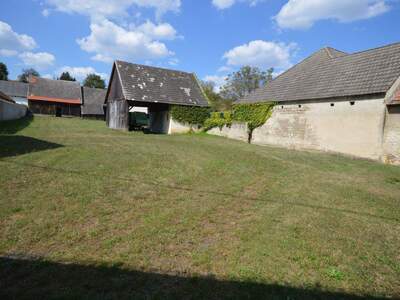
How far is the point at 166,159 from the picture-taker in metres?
9.05

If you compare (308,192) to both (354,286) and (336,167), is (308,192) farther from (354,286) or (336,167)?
(336,167)

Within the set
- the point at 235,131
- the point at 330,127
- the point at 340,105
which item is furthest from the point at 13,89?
the point at 340,105

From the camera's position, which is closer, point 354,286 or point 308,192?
point 354,286

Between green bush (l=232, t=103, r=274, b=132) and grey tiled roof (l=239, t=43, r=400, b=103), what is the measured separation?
79 centimetres

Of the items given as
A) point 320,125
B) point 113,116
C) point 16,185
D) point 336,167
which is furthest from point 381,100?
point 113,116

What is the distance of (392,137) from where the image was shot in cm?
1177

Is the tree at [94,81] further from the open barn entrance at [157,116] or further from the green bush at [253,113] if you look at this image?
the green bush at [253,113]

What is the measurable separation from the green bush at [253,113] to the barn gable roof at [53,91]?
33092mm

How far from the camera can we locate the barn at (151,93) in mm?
20844

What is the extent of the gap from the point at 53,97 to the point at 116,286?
47235 mm

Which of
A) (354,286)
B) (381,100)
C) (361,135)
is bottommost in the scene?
(354,286)

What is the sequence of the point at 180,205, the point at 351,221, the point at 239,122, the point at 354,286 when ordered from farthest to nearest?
the point at 239,122
the point at 180,205
the point at 351,221
the point at 354,286

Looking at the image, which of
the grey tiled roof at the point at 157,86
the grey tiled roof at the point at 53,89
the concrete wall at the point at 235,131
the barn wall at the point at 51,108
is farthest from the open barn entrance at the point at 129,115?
the grey tiled roof at the point at 53,89

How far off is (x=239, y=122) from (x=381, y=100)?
389 inches
